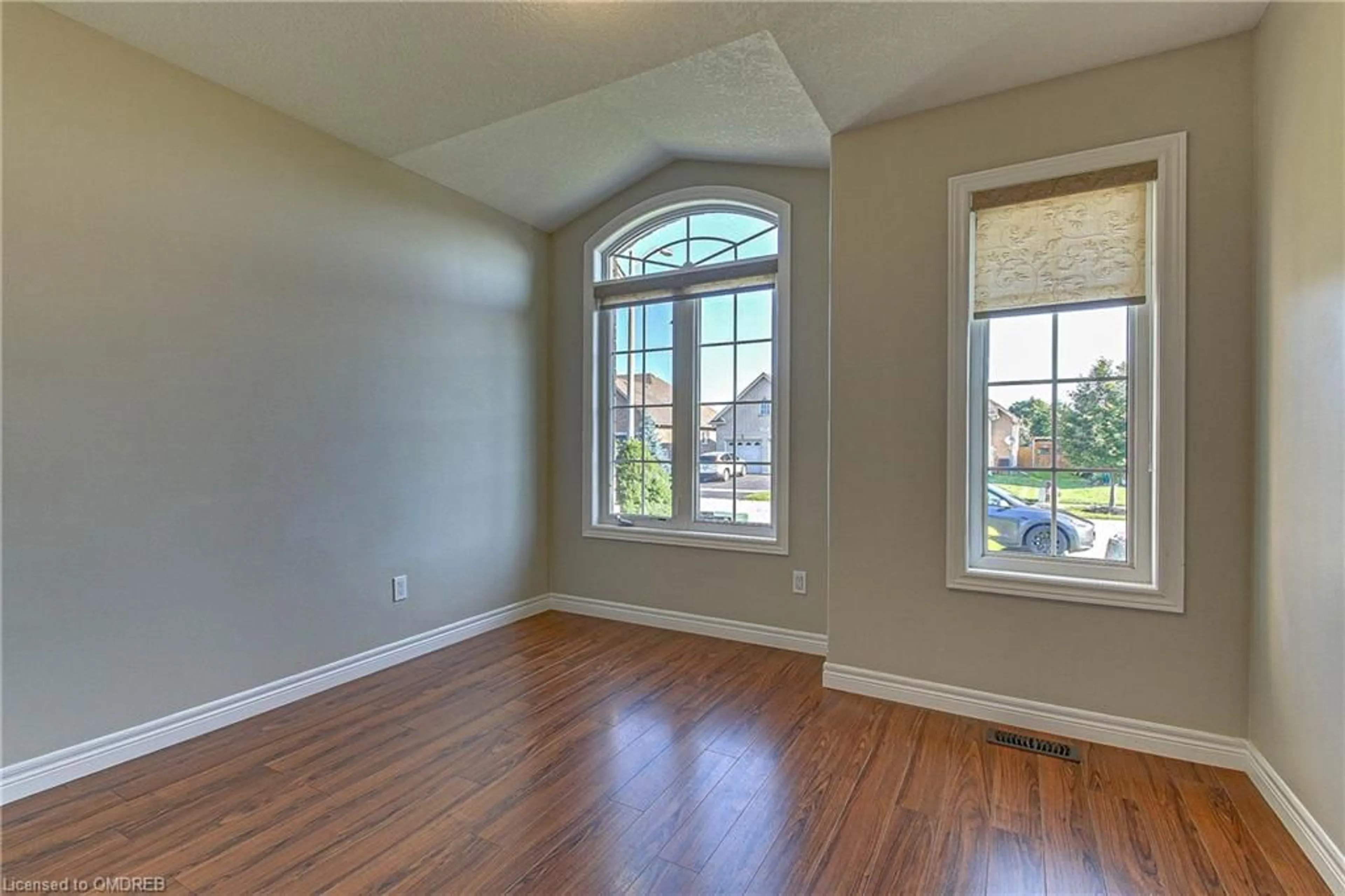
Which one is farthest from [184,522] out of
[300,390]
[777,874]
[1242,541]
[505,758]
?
[1242,541]

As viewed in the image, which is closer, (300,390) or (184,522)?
(184,522)

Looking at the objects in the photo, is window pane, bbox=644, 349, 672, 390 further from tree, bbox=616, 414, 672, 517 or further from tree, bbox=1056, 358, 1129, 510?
tree, bbox=1056, 358, 1129, 510

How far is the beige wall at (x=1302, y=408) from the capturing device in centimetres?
160

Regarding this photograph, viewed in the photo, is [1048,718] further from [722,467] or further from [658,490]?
[658,490]

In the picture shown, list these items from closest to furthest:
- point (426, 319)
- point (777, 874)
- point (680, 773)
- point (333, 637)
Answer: point (777, 874)
point (680, 773)
point (333, 637)
point (426, 319)

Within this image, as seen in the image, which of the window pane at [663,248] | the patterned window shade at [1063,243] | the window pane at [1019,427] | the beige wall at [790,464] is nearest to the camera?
the patterned window shade at [1063,243]

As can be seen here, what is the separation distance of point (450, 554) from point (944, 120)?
3269 millimetres

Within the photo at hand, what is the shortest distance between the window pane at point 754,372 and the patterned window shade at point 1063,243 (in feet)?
4.03

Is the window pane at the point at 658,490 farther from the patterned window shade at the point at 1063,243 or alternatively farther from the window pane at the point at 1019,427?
the patterned window shade at the point at 1063,243

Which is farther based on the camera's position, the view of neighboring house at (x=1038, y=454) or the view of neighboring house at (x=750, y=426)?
the view of neighboring house at (x=750, y=426)

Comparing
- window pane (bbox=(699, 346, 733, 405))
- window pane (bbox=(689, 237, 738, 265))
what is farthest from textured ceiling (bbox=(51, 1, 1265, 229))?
window pane (bbox=(699, 346, 733, 405))

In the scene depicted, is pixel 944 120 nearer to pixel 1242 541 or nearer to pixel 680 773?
pixel 1242 541

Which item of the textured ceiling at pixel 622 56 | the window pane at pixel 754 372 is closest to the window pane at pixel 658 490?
the window pane at pixel 754 372

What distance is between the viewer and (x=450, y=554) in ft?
11.4
